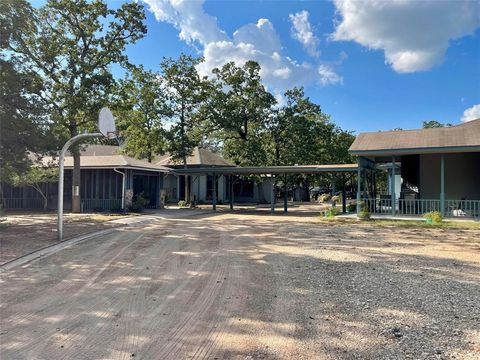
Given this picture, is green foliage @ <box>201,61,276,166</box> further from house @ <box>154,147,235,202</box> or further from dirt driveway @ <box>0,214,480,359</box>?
dirt driveway @ <box>0,214,480,359</box>

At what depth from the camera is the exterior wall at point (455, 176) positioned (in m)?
16.5

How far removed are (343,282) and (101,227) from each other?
381 inches

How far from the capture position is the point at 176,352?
3.55m

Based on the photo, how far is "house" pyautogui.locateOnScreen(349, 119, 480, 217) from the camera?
50.3ft

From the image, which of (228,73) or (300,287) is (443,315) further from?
(228,73)

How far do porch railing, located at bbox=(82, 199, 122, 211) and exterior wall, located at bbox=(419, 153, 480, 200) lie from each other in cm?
1546

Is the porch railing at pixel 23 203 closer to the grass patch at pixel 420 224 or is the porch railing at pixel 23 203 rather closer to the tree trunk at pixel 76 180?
the tree trunk at pixel 76 180

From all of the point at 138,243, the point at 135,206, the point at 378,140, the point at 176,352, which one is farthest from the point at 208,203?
the point at 176,352

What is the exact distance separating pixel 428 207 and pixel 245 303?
14.0 m

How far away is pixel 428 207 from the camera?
53.7 feet

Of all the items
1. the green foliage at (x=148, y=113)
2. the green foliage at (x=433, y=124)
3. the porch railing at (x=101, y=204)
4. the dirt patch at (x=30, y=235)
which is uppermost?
the green foliage at (x=433, y=124)

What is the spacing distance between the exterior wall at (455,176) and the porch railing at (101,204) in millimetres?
15460

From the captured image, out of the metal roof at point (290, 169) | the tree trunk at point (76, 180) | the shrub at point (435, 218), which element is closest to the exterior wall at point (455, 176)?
the metal roof at point (290, 169)

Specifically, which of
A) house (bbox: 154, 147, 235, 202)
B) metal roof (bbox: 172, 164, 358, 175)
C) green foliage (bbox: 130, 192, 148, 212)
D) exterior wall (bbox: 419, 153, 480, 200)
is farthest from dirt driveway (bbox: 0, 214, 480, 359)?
house (bbox: 154, 147, 235, 202)
